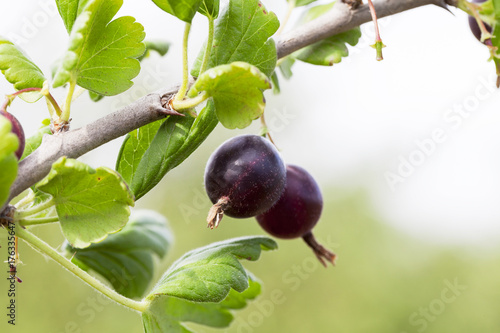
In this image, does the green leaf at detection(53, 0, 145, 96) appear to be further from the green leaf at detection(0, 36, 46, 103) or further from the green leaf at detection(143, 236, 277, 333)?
the green leaf at detection(143, 236, 277, 333)

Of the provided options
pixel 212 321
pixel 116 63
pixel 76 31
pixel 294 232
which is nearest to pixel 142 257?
pixel 212 321

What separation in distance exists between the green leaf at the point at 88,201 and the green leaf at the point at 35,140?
19 centimetres

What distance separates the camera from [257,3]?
0.64 meters

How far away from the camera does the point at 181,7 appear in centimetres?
56

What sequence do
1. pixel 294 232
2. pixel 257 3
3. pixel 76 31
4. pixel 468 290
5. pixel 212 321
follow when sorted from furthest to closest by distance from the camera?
pixel 468 290
pixel 212 321
pixel 294 232
pixel 257 3
pixel 76 31

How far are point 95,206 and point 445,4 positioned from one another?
0.52 metres

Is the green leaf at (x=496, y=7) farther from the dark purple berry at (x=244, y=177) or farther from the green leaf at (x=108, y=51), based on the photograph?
the green leaf at (x=108, y=51)

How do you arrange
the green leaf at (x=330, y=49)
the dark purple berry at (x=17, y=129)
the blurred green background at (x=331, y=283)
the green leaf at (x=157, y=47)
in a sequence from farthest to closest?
the blurred green background at (x=331, y=283)
the green leaf at (x=157, y=47)
the green leaf at (x=330, y=49)
the dark purple berry at (x=17, y=129)

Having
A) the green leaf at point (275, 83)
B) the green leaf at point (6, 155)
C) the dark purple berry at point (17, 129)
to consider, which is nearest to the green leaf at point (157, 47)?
the green leaf at point (275, 83)

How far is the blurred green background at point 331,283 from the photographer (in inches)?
201

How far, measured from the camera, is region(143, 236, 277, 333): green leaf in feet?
2.06

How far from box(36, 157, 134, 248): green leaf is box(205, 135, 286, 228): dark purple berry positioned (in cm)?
14

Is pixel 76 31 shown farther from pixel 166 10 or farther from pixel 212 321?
pixel 212 321

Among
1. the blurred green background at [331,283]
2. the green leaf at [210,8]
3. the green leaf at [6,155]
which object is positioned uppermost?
the green leaf at [210,8]
